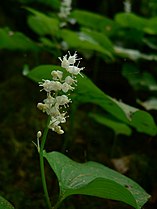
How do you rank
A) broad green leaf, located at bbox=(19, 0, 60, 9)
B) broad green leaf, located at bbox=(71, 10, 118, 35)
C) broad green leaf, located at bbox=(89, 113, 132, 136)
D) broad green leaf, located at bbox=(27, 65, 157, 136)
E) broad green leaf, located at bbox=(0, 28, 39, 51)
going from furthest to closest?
broad green leaf, located at bbox=(19, 0, 60, 9) → broad green leaf, located at bbox=(71, 10, 118, 35) → broad green leaf, located at bbox=(0, 28, 39, 51) → broad green leaf, located at bbox=(89, 113, 132, 136) → broad green leaf, located at bbox=(27, 65, 157, 136)

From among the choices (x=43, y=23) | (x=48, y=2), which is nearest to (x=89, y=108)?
(x=43, y=23)

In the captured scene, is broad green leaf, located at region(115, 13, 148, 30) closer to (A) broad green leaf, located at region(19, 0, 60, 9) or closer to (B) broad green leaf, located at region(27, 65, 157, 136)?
(A) broad green leaf, located at region(19, 0, 60, 9)

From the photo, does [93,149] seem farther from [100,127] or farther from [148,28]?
[148,28]

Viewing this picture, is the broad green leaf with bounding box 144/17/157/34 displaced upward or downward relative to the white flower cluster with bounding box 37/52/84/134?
upward

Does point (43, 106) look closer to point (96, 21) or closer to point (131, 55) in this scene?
point (131, 55)

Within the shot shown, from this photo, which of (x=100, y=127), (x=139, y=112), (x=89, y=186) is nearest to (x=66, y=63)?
(x=89, y=186)

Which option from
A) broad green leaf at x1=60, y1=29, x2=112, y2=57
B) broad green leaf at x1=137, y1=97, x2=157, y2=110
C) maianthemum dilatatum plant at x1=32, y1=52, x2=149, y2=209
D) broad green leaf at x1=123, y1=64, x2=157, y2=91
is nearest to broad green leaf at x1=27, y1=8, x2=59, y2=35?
broad green leaf at x1=60, y1=29, x2=112, y2=57
